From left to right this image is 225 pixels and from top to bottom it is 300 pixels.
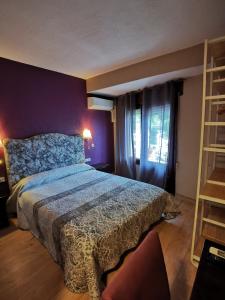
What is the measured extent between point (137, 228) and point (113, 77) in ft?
8.81

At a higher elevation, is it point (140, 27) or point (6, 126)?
point (140, 27)

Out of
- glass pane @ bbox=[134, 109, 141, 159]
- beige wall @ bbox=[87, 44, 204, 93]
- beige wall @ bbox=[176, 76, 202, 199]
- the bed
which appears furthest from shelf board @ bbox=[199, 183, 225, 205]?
glass pane @ bbox=[134, 109, 141, 159]

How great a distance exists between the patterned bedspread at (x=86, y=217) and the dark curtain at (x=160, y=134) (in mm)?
1054

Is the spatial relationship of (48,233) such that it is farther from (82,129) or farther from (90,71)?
(90,71)

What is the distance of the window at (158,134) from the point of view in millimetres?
3217

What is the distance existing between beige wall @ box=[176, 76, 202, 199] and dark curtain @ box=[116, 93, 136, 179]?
3.61ft

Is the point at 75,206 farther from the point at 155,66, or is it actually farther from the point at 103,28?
the point at 155,66

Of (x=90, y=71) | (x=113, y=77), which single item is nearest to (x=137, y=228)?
(x=113, y=77)

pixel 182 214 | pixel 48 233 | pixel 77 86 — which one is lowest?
pixel 182 214

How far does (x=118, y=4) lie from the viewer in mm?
1484

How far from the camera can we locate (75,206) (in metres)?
1.94

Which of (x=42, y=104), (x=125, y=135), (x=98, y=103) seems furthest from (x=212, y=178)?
(x=42, y=104)

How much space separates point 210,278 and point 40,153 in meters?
2.83

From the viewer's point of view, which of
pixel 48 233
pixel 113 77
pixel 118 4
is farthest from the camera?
pixel 113 77
